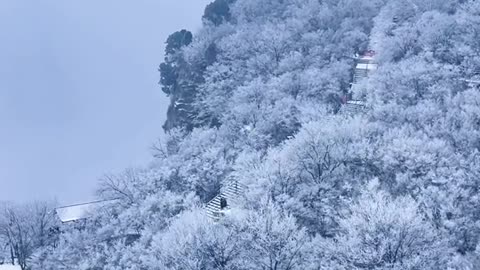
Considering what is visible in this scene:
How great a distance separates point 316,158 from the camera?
100ft

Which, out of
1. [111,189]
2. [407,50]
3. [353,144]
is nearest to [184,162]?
[111,189]

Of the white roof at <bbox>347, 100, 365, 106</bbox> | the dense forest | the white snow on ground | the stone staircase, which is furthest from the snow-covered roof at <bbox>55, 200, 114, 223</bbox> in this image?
the white roof at <bbox>347, 100, 365, 106</bbox>

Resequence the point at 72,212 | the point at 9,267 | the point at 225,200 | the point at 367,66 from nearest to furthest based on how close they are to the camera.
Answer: the point at 225,200
the point at 9,267
the point at 367,66
the point at 72,212

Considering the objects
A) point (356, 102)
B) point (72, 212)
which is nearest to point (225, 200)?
point (356, 102)

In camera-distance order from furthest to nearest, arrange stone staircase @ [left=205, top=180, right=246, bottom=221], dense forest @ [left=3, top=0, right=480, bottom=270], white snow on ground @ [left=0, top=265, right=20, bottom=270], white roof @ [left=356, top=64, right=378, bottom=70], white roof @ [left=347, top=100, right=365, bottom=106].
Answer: white roof @ [left=356, top=64, right=378, bottom=70] < white roof @ [left=347, top=100, right=365, bottom=106] < white snow on ground @ [left=0, top=265, right=20, bottom=270] < stone staircase @ [left=205, top=180, right=246, bottom=221] < dense forest @ [left=3, top=0, right=480, bottom=270]

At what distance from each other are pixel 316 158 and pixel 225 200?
25.1 ft

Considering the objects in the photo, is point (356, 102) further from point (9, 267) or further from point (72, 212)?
point (9, 267)

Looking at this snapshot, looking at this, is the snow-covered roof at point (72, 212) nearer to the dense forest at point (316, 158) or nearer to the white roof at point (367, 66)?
the dense forest at point (316, 158)

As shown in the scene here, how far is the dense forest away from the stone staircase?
2.27 ft

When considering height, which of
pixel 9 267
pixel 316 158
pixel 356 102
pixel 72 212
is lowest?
pixel 9 267

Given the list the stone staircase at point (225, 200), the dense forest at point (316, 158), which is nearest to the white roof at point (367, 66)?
the dense forest at point (316, 158)

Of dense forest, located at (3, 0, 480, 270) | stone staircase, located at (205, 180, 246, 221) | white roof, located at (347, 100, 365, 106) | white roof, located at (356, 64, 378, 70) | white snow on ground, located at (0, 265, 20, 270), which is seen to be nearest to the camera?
dense forest, located at (3, 0, 480, 270)

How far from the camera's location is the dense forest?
78.6 ft

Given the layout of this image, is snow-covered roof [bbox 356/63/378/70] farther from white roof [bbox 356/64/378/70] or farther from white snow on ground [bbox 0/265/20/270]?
white snow on ground [bbox 0/265/20/270]
